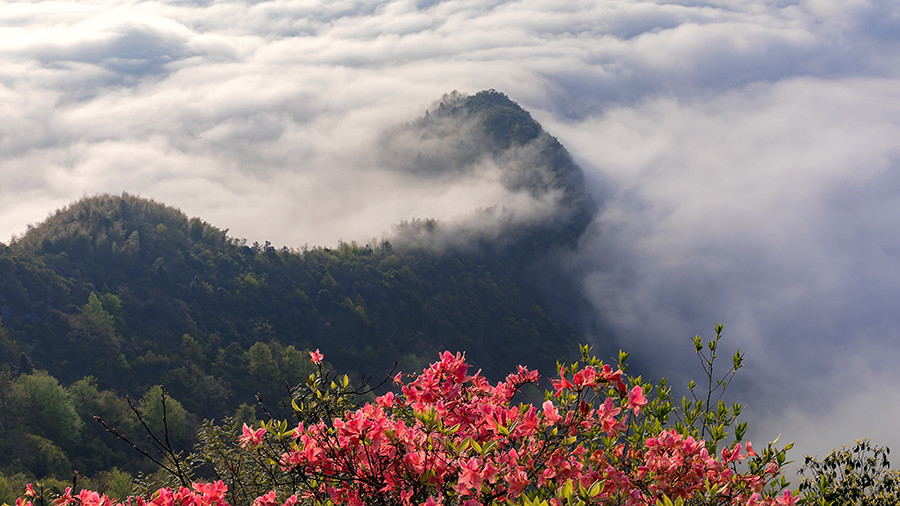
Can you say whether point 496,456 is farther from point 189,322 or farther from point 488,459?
point 189,322

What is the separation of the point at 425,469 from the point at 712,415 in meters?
4.44

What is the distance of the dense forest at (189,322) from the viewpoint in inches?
2148

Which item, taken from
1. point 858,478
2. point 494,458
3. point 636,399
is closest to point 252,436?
point 494,458

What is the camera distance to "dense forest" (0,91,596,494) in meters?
54.6

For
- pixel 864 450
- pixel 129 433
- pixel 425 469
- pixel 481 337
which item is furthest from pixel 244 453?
pixel 481 337

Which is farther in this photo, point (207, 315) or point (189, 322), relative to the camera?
point (207, 315)

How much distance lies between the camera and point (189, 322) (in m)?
89.1

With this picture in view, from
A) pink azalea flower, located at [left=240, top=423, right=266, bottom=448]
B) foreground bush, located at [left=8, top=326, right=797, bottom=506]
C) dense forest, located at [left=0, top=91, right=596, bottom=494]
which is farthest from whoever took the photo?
dense forest, located at [left=0, top=91, right=596, bottom=494]

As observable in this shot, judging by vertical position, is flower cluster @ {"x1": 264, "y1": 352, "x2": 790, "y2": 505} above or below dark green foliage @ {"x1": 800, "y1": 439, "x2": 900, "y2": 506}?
above

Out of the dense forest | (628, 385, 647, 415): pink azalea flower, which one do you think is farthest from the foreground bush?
the dense forest

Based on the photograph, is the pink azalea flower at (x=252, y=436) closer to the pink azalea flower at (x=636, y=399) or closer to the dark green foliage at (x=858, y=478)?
the pink azalea flower at (x=636, y=399)

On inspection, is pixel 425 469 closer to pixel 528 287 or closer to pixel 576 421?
pixel 576 421

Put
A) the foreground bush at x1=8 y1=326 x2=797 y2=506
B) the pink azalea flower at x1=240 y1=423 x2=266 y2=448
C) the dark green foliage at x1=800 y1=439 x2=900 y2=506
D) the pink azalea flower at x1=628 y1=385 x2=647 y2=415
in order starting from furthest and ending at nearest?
the dark green foliage at x1=800 y1=439 x2=900 y2=506 < the pink azalea flower at x1=240 y1=423 x2=266 y2=448 < the pink azalea flower at x1=628 y1=385 x2=647 y2=415 < the foreground bush at x1=8 y1=326 x2=797 y2=506

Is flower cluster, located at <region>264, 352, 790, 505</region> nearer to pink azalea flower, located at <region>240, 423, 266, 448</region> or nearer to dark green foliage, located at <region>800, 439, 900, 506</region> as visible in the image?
pink azalea flower, located at <region>240, 423, 266, 448</region>
